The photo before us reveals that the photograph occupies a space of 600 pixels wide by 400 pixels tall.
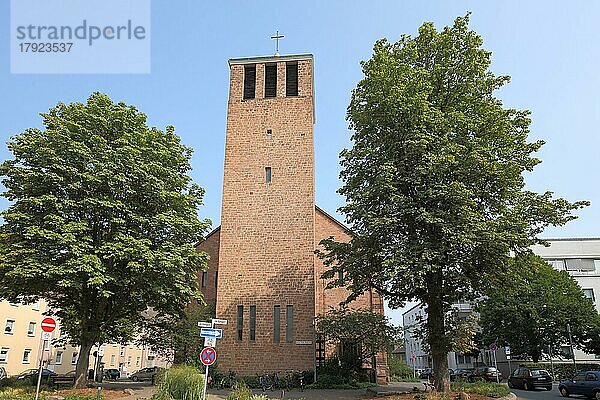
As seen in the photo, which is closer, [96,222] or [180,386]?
[180,386]

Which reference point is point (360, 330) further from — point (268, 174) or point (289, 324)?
point (268, 174)

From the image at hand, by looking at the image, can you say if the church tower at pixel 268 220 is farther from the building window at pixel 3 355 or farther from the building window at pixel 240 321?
the building window at pixel 3 355

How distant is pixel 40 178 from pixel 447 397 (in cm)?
1924

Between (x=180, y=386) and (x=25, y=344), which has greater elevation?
(x=25, y=344)

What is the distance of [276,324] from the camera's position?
28.3 meters

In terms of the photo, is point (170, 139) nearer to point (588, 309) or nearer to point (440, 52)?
point (440, 52)

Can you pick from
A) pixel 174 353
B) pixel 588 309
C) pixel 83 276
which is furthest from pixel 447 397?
pixel 588 309

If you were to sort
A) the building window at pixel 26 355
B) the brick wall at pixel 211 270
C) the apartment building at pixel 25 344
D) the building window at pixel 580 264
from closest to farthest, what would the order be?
1. the brick wall at pixel 211 270
2. the apartment building at pixel 25 344
3. the building window at pixel 26 355
4. the building window at pixel 580 264

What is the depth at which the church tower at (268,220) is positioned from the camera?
91.9ft

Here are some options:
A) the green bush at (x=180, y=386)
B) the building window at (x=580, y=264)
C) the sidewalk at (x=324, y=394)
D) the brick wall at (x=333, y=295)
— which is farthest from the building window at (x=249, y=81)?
the building window at (x=580, y=264)

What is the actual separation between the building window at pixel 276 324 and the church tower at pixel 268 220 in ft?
0.19

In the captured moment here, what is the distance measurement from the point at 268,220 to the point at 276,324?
6.53m

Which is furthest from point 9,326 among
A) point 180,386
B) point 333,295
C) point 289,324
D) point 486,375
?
point 486,375

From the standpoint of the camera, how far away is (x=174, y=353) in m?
29.0
